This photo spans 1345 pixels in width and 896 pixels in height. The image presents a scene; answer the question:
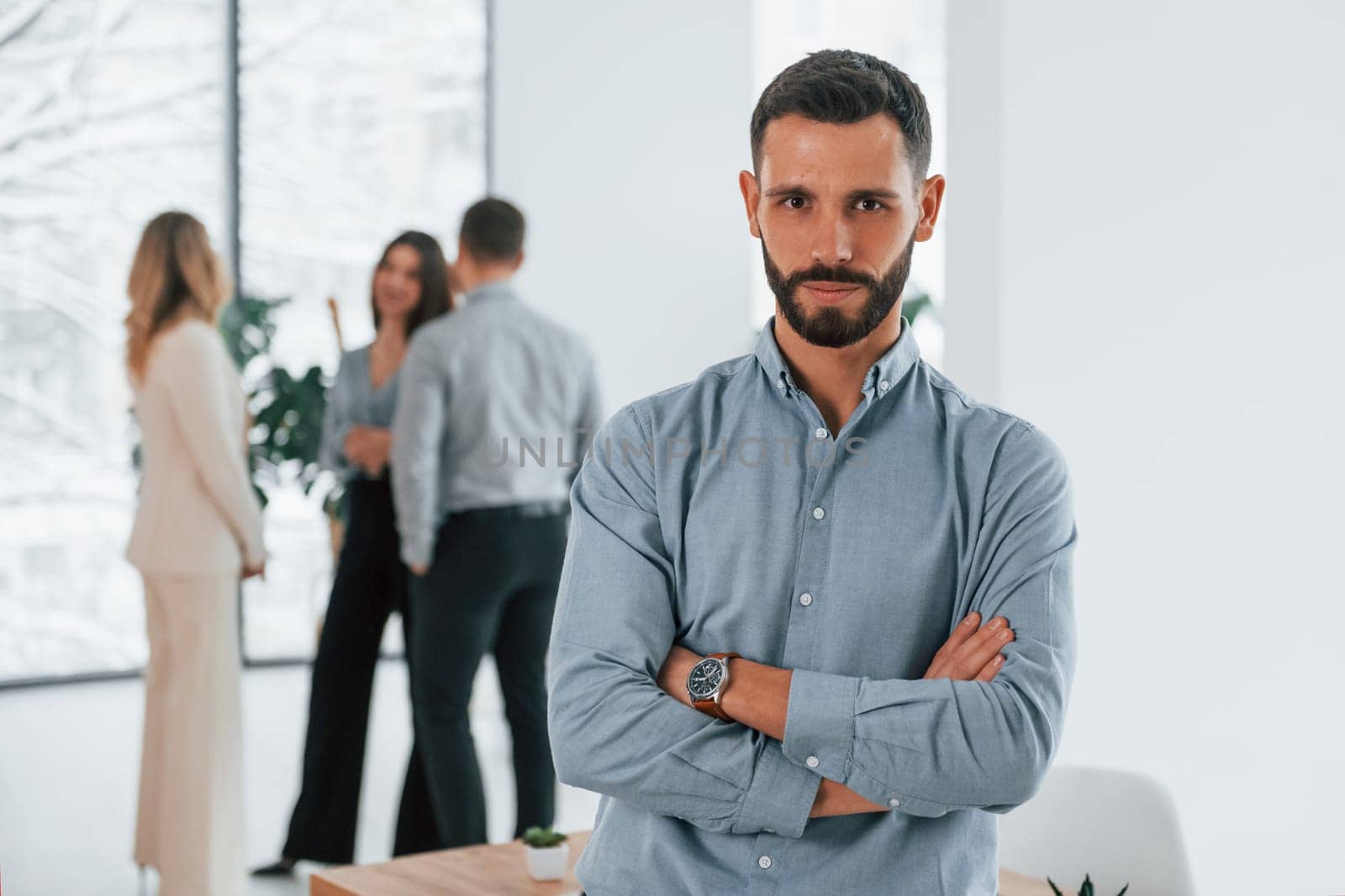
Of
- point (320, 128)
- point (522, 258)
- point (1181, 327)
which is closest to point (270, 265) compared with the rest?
point (320, 128)

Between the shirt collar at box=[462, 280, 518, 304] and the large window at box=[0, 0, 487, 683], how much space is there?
3.70 metres

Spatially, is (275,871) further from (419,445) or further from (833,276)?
(833,276)

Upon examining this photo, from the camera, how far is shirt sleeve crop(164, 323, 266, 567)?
3559mm

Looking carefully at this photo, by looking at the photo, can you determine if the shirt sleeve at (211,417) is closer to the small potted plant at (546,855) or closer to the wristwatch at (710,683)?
the small potted plant at (546,855)

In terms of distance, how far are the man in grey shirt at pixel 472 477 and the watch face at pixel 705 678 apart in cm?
218

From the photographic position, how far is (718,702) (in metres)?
1.53

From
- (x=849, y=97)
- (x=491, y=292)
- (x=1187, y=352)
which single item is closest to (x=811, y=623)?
(x=849, y=97)

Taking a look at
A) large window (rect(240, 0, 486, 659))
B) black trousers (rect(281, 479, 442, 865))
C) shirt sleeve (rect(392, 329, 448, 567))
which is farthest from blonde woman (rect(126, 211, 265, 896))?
large window (rect(240, 0, 486, 659))

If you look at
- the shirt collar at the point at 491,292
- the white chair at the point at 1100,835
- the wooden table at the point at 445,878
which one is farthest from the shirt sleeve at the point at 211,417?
the white chair at the point at 1100,835

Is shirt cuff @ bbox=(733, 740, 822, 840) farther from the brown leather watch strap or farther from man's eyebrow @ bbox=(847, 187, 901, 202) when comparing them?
man's eyebrow @ bbox=(847, 187, 901, 202)

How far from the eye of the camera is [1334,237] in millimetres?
3072

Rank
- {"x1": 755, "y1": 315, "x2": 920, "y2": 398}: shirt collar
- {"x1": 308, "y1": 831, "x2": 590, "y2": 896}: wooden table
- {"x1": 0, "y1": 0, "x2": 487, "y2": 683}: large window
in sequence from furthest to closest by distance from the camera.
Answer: {"x1": 0, "y1": 0, "x2": 487, "y2": 683}: large window < {"x1": 308, "y1": 831, "x2": 590, "y2": 896}: wooden table < {"x1": 755, "y1": 315, "x2": 920, "y2": 398}: shirt collar

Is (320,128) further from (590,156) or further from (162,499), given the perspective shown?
(162,499)

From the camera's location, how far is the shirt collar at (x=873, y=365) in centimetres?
163
